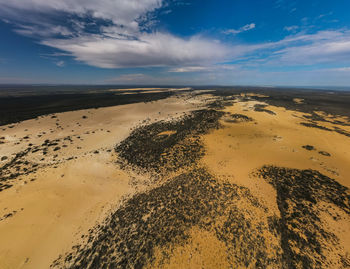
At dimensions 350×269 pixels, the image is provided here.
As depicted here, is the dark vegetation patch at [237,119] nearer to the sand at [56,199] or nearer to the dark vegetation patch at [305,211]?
the dark vegetation patch at [305,211]

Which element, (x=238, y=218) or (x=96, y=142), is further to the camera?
(x=96, y=142)

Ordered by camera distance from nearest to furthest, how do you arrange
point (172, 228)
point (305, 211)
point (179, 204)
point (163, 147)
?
point (172, 228), point (305, 211), point (179, 204), point (163, 147)

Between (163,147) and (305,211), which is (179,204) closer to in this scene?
(305,211)

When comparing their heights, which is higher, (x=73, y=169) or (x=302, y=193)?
(x=302, y=193)

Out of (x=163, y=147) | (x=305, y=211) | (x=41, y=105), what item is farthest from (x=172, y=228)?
(x=41, y=105)

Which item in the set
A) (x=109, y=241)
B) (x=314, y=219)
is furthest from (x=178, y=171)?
(x=314, y=219)

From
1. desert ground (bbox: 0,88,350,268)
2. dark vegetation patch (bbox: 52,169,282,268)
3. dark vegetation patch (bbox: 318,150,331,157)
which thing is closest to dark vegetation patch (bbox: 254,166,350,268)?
desert ground (bbox: 0,88,350,268)

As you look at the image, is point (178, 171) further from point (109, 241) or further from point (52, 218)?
point (52, 218)
